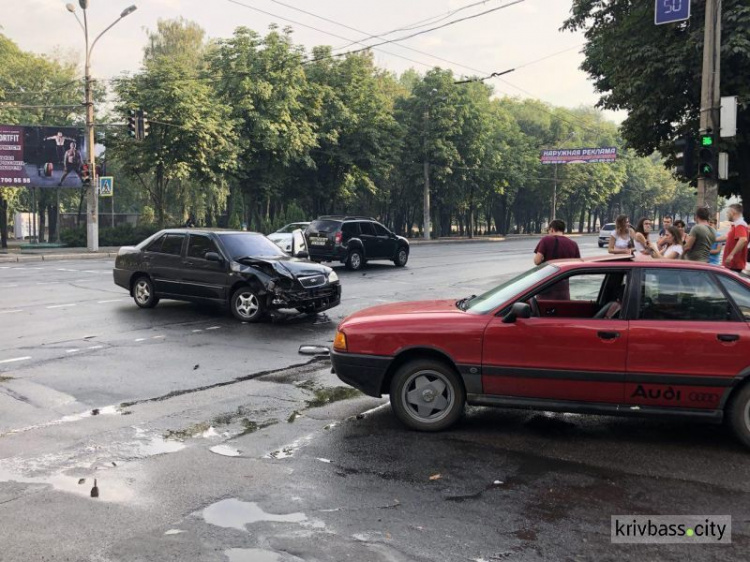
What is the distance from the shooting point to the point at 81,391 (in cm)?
704

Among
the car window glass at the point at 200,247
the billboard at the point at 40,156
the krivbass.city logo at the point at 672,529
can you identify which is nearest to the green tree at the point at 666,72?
the car window glass at the point at 200,247

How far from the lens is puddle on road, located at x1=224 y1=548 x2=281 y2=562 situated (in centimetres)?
354

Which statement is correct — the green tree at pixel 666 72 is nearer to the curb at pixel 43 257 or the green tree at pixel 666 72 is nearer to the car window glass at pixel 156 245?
the car window glass at pixel 156 245

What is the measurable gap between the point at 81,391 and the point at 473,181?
5164cm

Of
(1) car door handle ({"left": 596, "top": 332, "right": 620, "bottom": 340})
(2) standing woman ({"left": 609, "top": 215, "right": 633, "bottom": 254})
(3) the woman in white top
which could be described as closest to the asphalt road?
(1) car door handle ({"left": 596, "top": 332, "right": 620, "bottom": 340})

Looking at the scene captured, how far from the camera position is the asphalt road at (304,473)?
3.74m

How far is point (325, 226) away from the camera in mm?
23359

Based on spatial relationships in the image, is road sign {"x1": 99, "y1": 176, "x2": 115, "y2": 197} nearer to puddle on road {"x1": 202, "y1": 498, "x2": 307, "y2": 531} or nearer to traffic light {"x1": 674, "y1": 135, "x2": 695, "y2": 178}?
traffic light {"x1": 674, "y1": 135, "x2": 695, "y2": 178}

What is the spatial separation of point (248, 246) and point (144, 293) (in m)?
2.36

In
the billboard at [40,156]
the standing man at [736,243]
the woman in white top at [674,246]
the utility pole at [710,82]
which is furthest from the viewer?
the billboard at [40,156]

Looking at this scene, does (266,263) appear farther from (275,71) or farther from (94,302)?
(275,71)

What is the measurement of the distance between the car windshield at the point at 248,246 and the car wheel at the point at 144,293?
1.80 metres

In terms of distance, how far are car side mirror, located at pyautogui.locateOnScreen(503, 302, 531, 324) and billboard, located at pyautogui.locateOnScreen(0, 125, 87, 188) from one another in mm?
34949

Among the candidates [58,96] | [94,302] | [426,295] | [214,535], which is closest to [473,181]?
[58,96]
